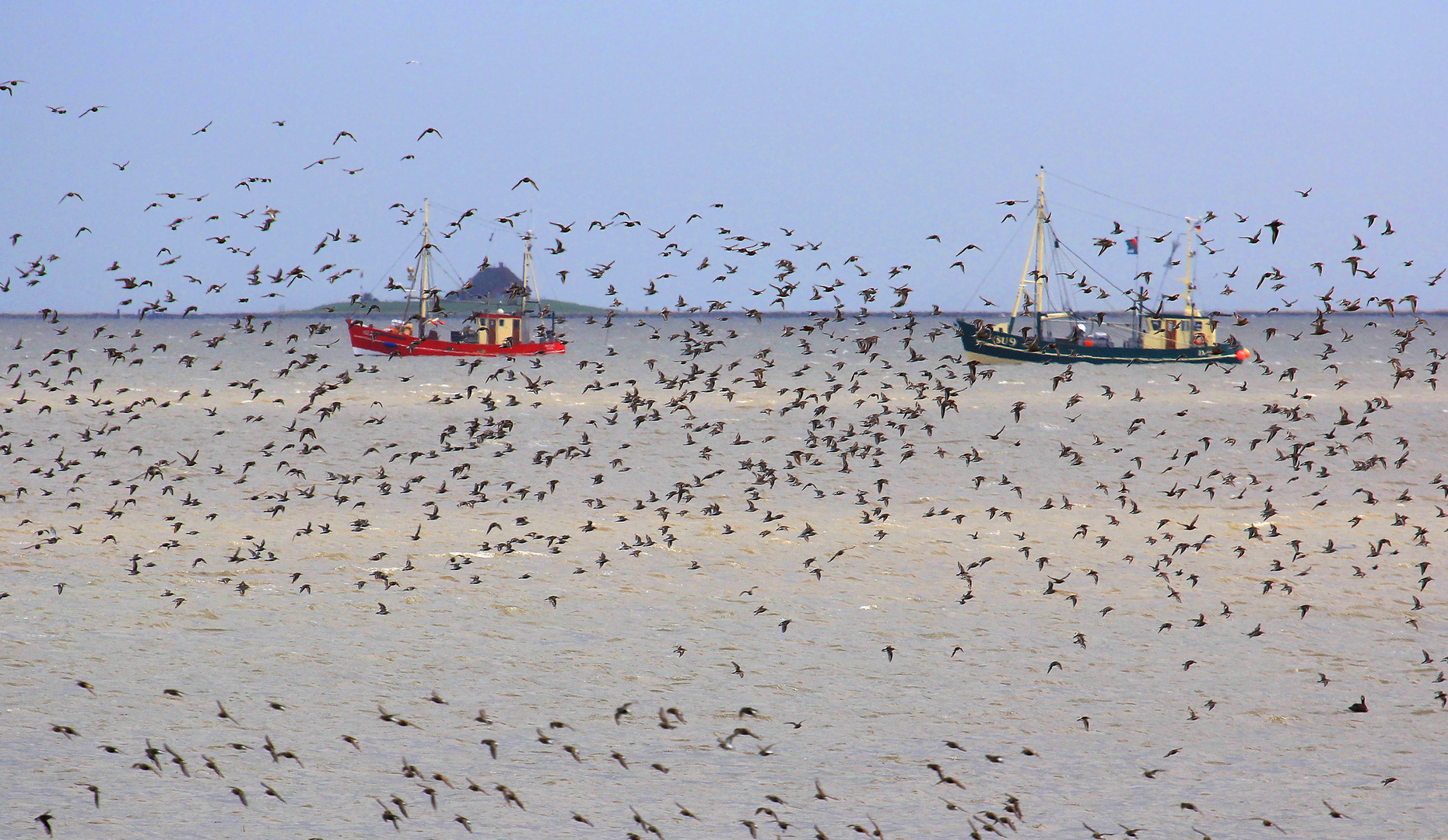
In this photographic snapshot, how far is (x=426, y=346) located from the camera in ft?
328

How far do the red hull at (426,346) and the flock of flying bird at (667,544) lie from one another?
107 feet

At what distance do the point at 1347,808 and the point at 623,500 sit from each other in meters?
22.2

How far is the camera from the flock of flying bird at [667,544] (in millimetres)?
14359

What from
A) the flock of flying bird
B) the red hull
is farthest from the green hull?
the red hull

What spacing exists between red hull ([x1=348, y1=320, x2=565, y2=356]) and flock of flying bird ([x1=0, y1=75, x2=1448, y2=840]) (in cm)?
3253

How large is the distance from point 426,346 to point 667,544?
76.6m

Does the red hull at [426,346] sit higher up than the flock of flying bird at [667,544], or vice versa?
the red hull at [426,346]

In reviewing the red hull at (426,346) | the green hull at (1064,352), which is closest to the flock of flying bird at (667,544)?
the green hull at (1064,352)

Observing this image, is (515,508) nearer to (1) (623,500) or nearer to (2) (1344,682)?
(1) (623,500)

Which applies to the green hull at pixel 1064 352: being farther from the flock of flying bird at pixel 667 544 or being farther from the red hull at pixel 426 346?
the red hull at pixel 426 346

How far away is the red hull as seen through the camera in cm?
9850

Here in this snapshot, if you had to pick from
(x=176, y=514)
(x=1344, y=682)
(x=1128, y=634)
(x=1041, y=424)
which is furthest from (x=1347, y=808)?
(x=1041, y=424)

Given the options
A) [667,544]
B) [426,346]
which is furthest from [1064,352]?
[667,544]

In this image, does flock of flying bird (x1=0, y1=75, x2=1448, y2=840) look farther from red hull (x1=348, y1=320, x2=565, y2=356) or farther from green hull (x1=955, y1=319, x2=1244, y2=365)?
red hull (x1=348, y1=320, x2=565, y2=356)
